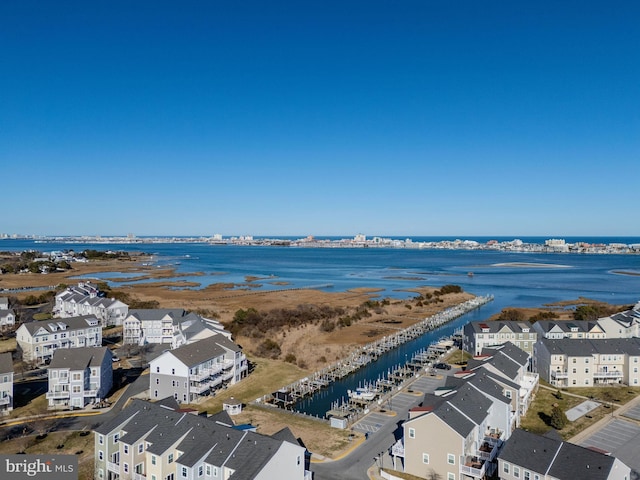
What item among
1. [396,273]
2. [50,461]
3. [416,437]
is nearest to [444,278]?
[396,273]

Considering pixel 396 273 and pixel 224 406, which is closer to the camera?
pixel 224 406

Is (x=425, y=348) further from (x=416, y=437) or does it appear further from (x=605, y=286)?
(x=605, y=286)

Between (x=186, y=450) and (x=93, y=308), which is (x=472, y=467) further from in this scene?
(x=93, y=308)

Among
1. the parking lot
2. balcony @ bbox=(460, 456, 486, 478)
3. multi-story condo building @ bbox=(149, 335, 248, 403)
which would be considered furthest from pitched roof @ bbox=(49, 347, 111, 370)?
the parking lot

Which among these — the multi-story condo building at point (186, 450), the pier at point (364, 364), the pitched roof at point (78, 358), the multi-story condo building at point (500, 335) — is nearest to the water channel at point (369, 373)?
the pier at point (364, 364)

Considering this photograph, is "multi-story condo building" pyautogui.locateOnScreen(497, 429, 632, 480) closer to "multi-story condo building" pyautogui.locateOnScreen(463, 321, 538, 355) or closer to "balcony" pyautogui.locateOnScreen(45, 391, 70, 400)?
"multi-story condo building" pyautogui.locateOnScreen(463, 321, 538, 355)

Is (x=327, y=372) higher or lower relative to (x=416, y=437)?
lower
